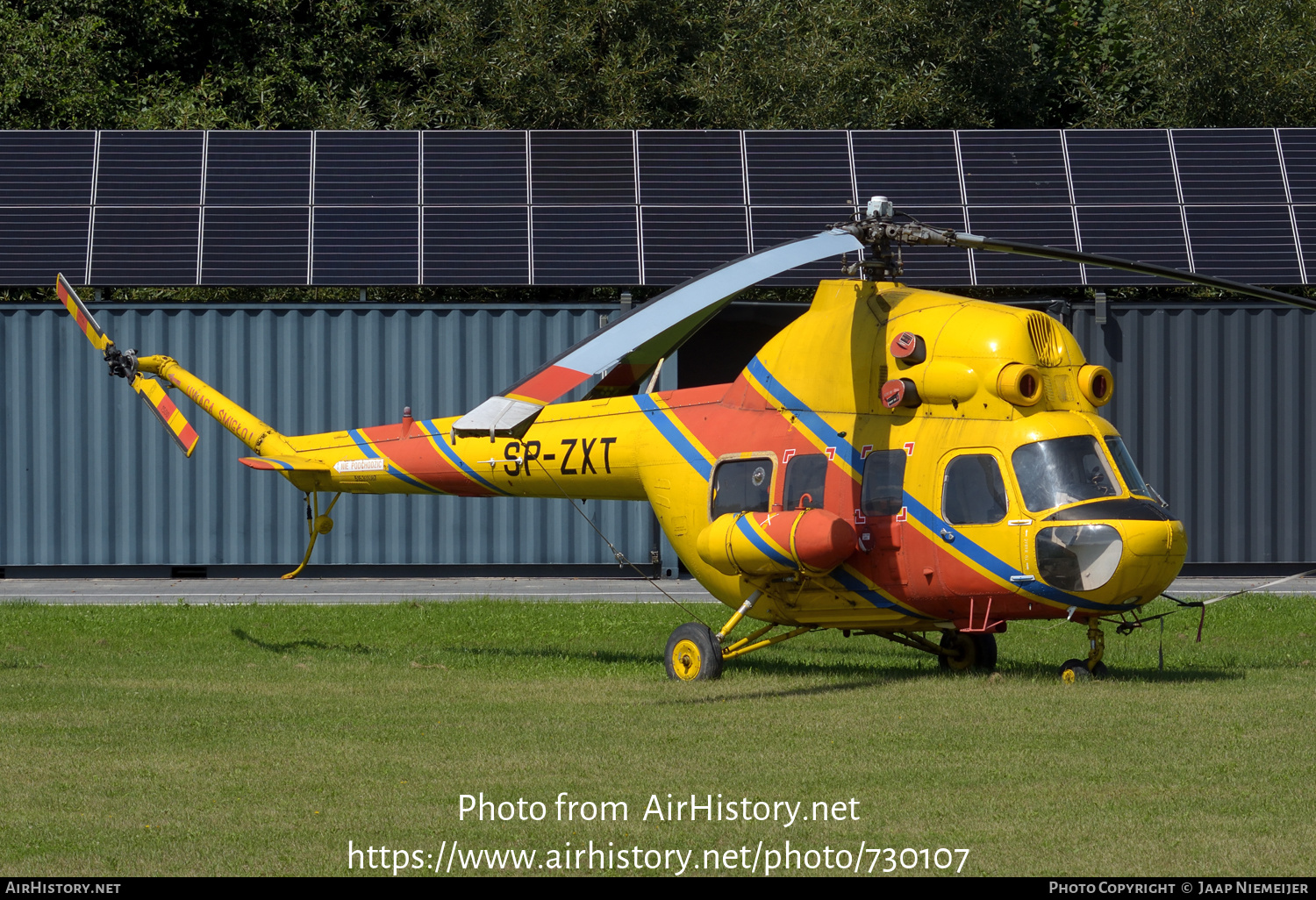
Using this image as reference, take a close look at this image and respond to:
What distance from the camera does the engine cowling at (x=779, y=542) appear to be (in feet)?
37.8

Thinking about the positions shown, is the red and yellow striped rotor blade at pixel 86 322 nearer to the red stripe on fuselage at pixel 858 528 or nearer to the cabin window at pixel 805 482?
the red stripe on fuselage at pixel 858 528

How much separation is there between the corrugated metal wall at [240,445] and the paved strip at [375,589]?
36 cm

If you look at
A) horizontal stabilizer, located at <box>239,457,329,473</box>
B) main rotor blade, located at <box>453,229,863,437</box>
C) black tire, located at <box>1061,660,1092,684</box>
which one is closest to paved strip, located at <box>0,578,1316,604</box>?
horizontal stabilizer, located at <box>239,457,329,473</box>

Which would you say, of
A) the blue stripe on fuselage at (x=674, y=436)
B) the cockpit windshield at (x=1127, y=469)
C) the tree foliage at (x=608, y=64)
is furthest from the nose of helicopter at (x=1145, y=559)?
the tree foliage at (x=608, y=64)

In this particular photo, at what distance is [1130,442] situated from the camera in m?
22.2

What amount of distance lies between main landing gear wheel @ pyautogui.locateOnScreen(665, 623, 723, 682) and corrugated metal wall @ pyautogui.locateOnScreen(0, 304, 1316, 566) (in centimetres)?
940

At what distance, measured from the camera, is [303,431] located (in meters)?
22.2

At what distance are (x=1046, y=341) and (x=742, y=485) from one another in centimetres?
277

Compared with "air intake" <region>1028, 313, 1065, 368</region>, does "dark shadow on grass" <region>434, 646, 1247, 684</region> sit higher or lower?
lower

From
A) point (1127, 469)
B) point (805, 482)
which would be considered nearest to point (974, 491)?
point (1127, 469)

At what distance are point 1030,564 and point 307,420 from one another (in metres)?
13.7

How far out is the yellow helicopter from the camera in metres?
10.9

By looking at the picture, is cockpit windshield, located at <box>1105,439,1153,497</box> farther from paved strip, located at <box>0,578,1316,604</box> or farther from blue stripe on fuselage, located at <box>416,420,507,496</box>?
paved strip, located at <box>0,578,1316,604</box>

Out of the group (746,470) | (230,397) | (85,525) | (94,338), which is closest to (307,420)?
(230,397)
